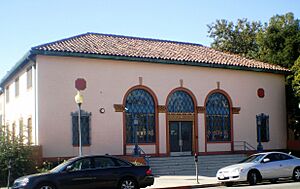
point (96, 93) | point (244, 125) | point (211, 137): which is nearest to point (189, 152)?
point (211, 137)

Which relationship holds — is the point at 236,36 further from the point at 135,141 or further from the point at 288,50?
the point at 135,141

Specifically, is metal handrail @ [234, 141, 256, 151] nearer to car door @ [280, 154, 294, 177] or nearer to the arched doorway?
the arched doorway

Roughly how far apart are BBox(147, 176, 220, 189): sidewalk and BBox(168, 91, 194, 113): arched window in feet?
25.3

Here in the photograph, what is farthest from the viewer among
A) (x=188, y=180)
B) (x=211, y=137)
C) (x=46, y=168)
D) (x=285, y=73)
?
(x=285, y=73)

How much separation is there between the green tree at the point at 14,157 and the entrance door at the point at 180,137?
9.57 metres

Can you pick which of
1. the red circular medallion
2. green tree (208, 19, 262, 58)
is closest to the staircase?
the red circular medallion

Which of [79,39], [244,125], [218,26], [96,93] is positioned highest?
[218,26]

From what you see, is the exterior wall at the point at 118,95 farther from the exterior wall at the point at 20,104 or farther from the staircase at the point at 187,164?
the exterior wall at the point at 20,104

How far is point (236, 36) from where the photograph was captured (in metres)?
49.1

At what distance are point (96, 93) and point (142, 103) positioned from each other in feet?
10.5

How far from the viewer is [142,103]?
2850 cm

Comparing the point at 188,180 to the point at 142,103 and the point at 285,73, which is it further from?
the point at 285,73

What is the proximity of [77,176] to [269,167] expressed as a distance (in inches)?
331

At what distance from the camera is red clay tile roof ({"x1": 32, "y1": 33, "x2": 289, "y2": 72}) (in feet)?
88.2
